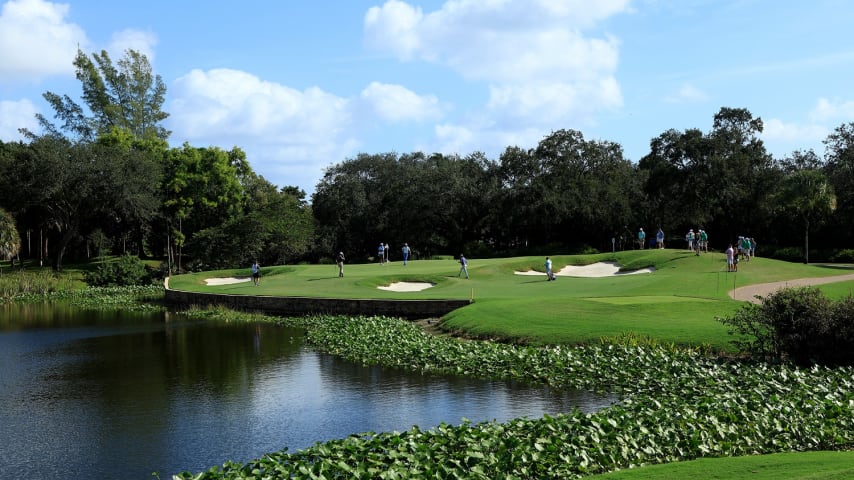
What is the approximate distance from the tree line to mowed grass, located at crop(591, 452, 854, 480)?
153 feet

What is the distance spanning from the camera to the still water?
14.5 metres

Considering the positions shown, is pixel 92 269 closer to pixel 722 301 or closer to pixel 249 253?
pixel 249 253

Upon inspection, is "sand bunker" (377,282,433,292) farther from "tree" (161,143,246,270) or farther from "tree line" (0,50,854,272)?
"tree" (161,143,246,270)

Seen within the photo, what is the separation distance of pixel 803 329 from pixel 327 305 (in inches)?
936

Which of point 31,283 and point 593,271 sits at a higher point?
point 593,271

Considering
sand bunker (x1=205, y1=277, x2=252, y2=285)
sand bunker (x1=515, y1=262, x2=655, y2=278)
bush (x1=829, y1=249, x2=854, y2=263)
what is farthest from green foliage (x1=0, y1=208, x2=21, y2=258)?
bush (x1=829, y1=249, x2=854, y2=263)

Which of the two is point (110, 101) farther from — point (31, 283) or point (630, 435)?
point (630, 435)

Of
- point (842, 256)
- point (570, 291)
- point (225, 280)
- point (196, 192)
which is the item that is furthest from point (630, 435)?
point (196, 192)

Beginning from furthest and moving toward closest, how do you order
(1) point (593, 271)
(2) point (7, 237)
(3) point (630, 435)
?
(2) point (7, 237) → (1) point (593, 271) → (3) point (630, 435)

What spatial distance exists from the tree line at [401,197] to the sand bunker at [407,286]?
84.4ft

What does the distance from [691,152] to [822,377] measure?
5025 cm

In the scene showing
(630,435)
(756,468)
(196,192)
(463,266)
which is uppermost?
(196,192)

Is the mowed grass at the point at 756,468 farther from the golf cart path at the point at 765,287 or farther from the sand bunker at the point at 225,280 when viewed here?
the sand bunker at the point at 225,280

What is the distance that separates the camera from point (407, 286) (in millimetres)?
43469
